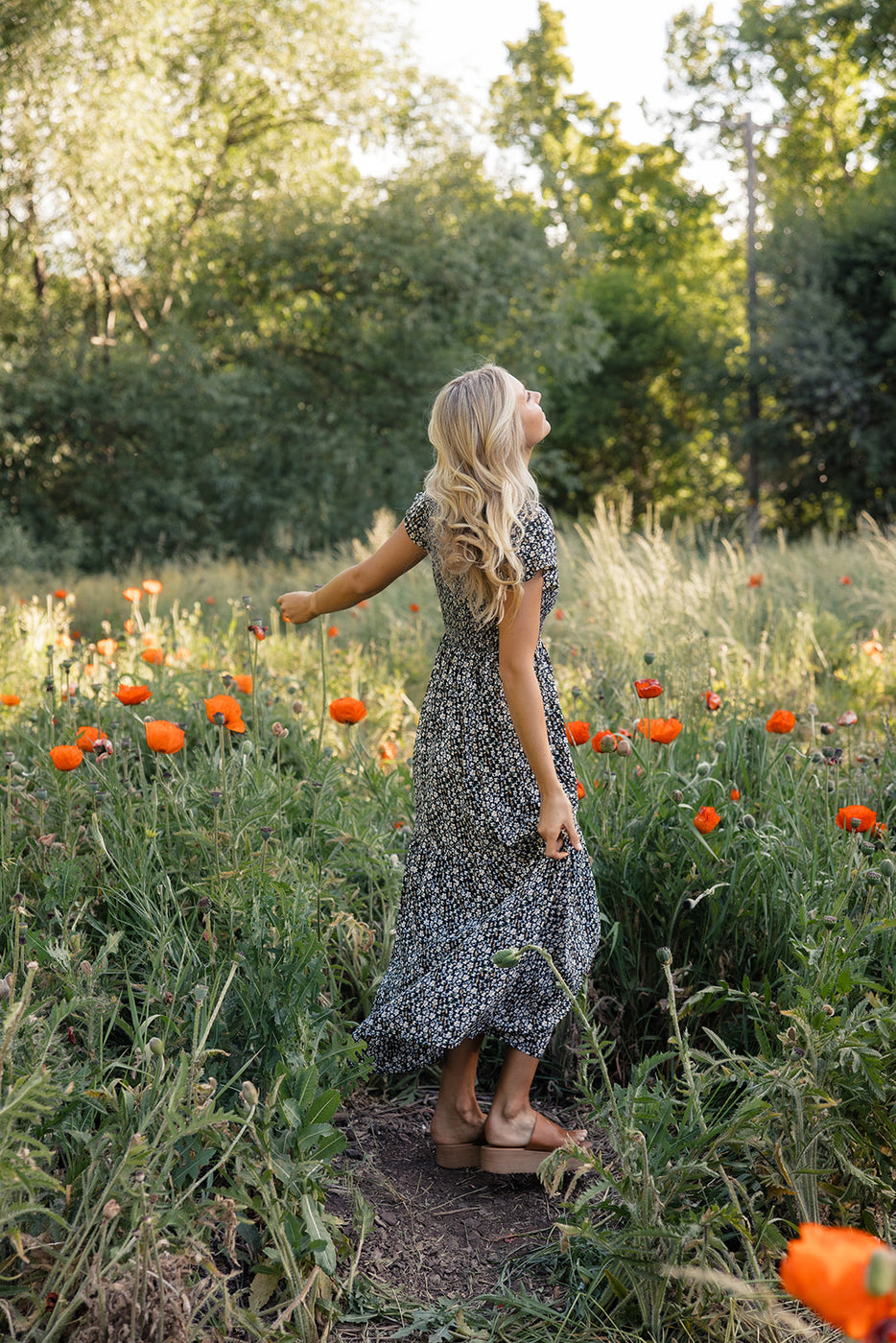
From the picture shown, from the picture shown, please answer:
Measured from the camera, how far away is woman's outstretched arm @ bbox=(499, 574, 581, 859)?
2.10m

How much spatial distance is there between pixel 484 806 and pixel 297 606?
0.61 m

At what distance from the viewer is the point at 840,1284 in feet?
1.81

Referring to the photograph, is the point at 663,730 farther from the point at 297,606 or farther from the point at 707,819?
the point at 297,606

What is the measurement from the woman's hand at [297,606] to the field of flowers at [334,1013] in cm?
12

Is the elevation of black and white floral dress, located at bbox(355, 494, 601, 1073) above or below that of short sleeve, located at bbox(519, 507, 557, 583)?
below

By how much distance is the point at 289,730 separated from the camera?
3408 millimetres

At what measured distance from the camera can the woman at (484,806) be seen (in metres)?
2.12

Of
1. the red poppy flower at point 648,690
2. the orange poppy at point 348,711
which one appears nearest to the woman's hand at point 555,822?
the red poppy flower at point 648,690

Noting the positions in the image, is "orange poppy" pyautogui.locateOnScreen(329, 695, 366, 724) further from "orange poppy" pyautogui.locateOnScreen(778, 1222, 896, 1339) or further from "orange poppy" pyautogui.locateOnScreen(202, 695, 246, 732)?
"orange poppy" pyautogui.locateOnScreen(778, 1222, 896, 1339)

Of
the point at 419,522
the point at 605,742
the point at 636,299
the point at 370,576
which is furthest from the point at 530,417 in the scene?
the point at 636,299

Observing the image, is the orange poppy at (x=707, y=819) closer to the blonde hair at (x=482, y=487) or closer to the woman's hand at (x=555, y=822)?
the woman's hand at (x=555, y=822)

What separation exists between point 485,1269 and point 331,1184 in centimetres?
32

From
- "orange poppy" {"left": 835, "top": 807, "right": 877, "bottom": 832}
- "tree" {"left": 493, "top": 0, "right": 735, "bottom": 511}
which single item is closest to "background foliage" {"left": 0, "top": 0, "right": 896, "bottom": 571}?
"tree" {"left": 493, "top": 0, "right": 735, "bottom": 511}

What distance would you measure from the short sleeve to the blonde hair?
0.06 ft
